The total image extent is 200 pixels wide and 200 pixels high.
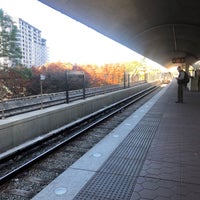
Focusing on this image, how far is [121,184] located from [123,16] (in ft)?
31.1

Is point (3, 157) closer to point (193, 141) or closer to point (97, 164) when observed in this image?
point (97, 164)

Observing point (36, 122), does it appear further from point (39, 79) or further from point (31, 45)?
point (31, 45)

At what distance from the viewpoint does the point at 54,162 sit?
5379 millimetres

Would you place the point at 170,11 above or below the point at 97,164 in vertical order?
above

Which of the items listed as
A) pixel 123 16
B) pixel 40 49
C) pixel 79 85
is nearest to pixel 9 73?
pixel 79 85

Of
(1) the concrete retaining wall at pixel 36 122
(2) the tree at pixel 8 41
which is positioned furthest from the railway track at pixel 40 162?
(2) the tree at pixel 8 41

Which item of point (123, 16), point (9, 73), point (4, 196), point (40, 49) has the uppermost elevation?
point (40, 49)

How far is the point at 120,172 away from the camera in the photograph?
4.32m

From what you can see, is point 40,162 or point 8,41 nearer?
point 40,162

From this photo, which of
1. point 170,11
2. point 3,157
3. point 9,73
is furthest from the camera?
point 9,73

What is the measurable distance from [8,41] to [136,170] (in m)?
34.2

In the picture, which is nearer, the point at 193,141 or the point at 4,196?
the point at 4,196

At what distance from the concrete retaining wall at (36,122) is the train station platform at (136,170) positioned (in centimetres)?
179

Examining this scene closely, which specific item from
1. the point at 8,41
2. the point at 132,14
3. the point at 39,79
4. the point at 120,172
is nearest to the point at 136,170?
the point at 120,172
